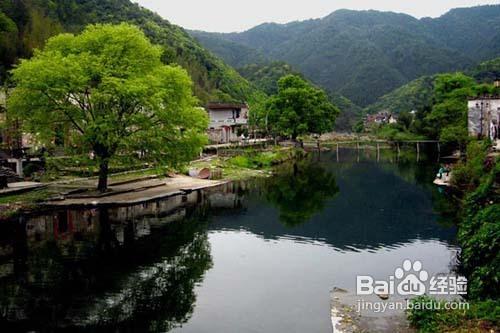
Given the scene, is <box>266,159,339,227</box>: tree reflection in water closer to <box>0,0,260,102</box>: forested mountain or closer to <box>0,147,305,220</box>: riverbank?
<box>0,147,305,220</box>: riverbank

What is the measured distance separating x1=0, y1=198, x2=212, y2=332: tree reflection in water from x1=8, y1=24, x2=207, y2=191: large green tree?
7489 mm

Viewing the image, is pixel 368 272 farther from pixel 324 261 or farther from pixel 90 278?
pixel 90 278

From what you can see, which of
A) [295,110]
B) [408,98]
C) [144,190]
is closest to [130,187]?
[144,190]

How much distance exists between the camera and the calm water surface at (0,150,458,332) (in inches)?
668

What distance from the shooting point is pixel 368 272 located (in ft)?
70.4

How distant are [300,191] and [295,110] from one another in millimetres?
43397

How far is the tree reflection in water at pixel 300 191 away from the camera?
34969 millimetres

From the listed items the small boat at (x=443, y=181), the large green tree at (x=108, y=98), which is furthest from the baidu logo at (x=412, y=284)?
the small boat at (x=443, y=181)

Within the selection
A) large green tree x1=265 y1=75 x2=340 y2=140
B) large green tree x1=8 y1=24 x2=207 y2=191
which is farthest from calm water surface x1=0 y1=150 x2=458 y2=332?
large green tree x1=265 y1=75 x2=340 y2=140

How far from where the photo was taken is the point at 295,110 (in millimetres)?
86562

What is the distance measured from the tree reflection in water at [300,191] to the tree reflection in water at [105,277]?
746cm

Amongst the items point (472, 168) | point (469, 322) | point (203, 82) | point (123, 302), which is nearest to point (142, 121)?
point (123, 302)

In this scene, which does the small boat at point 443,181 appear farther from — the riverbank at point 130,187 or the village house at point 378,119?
the village house at point 378,119

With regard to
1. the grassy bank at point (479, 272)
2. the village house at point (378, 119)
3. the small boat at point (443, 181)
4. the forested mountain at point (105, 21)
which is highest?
the forested mountain at point (105, 21)
